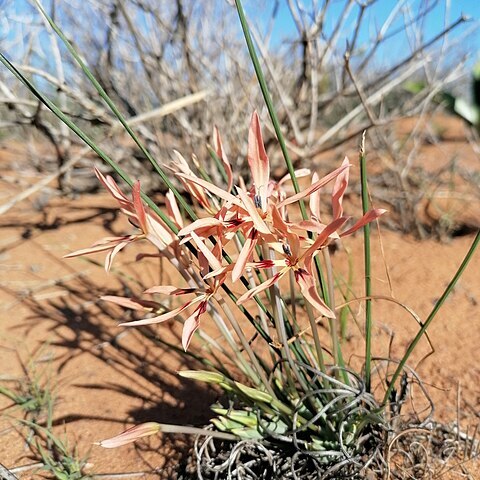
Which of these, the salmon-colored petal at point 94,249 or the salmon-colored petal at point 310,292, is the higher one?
the salmon-colored petal at point 94,249

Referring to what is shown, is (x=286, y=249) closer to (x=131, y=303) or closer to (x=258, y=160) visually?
(x=258, y=160)

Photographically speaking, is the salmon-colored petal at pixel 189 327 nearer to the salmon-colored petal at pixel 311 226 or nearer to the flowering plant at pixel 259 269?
the flowering plant at pixel 259 269

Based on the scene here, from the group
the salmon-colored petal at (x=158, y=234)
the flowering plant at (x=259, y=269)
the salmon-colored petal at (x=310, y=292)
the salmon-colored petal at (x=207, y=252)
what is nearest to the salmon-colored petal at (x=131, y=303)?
the flowering plant at (x=259, y=269)

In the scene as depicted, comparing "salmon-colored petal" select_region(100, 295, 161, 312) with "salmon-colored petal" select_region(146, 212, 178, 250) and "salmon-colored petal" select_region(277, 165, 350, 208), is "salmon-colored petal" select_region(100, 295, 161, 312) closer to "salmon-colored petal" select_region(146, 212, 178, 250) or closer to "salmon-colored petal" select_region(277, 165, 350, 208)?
"salmon-colored petal" select_region(146, 212, 178, 250)

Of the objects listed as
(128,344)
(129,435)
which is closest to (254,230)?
(129,435)

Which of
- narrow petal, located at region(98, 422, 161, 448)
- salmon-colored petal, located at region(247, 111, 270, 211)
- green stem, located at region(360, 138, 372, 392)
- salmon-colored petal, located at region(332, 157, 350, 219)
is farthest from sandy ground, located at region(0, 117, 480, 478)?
narrow petal, located at region(98, 422, 161, 448)

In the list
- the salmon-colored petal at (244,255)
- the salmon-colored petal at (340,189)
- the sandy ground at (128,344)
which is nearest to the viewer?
the salmon-colored petal at (244,255)
